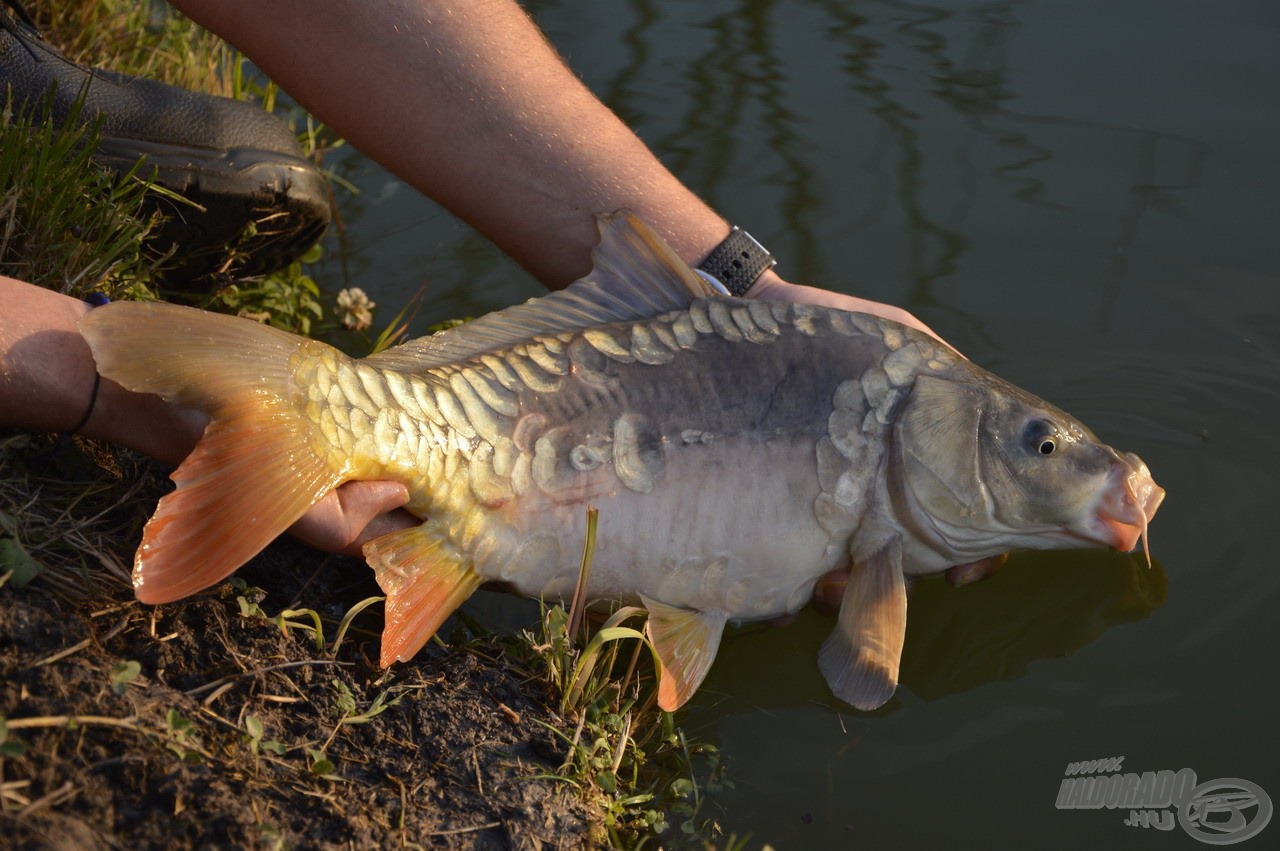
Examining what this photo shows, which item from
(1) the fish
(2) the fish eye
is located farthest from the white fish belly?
(2) the fish eye

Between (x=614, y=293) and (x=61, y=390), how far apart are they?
1043mm

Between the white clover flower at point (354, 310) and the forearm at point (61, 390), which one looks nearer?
the forearm at point (61, 390)

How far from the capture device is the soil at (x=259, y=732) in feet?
5.41

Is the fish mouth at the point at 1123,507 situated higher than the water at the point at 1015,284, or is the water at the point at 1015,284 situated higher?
the fish mouth at the point at 1123,507

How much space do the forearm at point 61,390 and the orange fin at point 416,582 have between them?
399 mm

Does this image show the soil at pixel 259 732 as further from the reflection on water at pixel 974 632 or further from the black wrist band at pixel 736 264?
the black wrist band at pixel 736 264

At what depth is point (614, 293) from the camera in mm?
2496

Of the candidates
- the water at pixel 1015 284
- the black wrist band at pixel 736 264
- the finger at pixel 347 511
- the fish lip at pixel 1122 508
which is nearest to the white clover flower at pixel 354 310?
the water at pixel 1015 284

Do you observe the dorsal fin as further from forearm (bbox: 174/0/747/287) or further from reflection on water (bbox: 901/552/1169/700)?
reflection on water (bbox: 901/552/1169/700)

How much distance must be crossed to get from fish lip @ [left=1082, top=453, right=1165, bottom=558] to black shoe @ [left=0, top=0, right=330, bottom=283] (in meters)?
2.12

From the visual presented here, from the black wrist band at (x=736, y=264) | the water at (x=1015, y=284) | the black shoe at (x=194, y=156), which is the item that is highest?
the black shoe at (x=194, y=156)

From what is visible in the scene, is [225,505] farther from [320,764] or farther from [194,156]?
[194,156]

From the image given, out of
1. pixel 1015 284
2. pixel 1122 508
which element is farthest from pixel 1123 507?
pixel 1015 284

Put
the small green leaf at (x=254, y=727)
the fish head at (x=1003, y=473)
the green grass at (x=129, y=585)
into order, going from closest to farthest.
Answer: the small green leaf at (x=254, y=727), the green grass at (x=129, y=585), the fish head at (x=1003, y=473)
